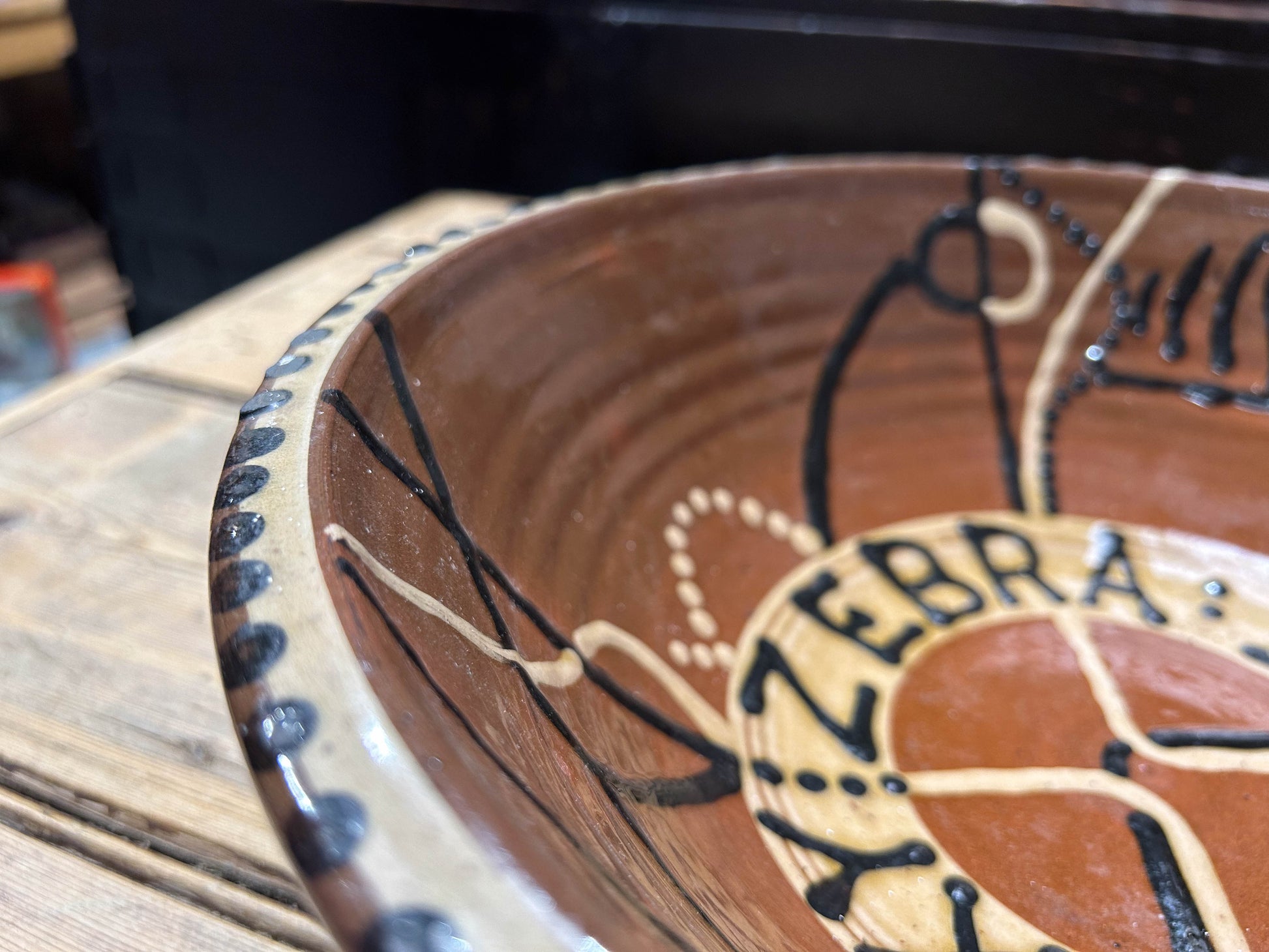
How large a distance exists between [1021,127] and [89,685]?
85 cm

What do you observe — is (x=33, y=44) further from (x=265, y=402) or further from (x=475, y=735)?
(x=475, y=735)

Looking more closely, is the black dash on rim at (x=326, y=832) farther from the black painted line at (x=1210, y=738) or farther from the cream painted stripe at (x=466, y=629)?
the black painted line at (x=1210, y=738)

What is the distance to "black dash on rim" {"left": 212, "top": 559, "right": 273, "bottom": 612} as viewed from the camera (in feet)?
0.62

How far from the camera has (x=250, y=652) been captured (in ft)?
0.58

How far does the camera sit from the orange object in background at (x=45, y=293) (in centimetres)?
145

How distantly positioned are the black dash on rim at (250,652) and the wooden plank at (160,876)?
0.52ft

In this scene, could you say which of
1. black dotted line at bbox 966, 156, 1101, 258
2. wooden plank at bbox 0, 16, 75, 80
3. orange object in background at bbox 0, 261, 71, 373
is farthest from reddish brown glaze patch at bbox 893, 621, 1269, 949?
wooden plank at bbox 0, 16, 75, 80

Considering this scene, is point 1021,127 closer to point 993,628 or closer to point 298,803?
point 993,628

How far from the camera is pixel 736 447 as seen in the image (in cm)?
49

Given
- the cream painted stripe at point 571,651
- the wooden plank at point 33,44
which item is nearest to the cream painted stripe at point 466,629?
Answer: the cream painted stripe at point 571,651

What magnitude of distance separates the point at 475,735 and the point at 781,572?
0.29 metres

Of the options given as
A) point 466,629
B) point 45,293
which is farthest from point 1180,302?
point 45,293

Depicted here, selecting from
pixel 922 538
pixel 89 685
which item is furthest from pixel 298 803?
pixel 922 538

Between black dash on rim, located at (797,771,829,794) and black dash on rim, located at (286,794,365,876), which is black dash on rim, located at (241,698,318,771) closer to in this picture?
black dash on rim, located at (286,794,365,876)
